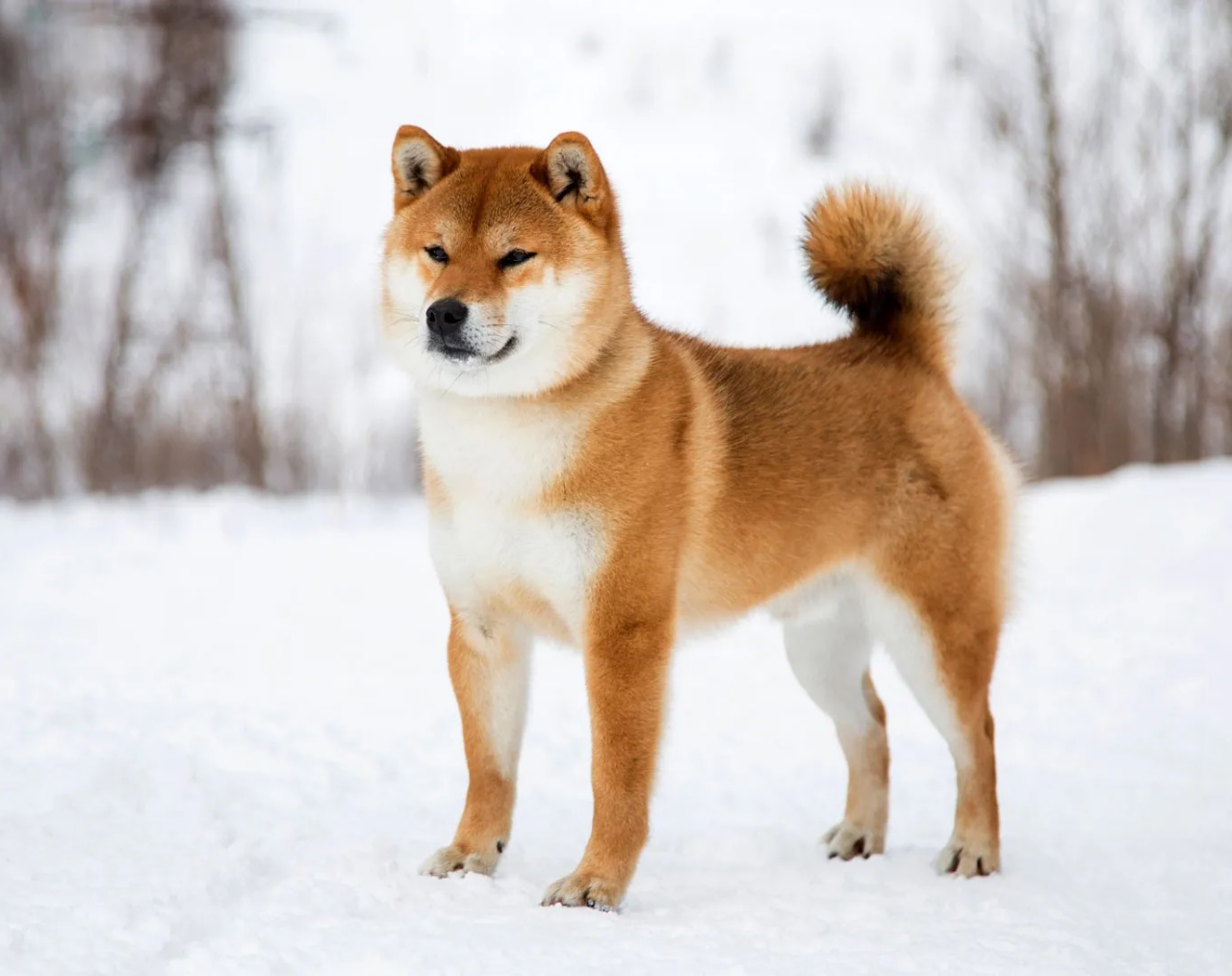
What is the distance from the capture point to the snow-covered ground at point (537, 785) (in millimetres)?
2785

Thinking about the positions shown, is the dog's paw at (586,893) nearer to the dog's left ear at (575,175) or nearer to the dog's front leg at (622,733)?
the dog's front leg at (622,733)

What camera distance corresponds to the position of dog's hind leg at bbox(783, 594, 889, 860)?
4.10m

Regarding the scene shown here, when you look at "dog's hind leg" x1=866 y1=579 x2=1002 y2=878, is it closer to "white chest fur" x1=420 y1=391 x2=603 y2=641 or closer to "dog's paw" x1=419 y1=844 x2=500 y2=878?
"white chest fur" x1=420 y1=391 x2=603 y2=641

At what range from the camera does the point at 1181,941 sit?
312 cm

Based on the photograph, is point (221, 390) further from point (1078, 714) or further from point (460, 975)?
point (460, 975)

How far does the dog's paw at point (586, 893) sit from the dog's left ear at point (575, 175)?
1.77 meters

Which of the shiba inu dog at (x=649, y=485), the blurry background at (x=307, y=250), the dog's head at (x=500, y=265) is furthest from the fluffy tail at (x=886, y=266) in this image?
the blurry background at (x=307, y=250)

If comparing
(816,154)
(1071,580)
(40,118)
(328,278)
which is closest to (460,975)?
(1071,580)

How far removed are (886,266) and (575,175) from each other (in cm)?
140

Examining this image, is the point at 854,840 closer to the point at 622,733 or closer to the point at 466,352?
the point at 622,733

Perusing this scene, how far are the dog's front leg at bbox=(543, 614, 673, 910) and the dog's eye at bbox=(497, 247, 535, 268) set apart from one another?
0.97m

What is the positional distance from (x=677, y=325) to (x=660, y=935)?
2269 mm

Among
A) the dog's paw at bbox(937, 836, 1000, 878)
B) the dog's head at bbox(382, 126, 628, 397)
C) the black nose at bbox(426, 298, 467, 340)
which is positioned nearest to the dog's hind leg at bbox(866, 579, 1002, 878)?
the dog's paw at bbox(937, 836, 1000, 878)

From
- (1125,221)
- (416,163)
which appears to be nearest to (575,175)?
(416,163)
